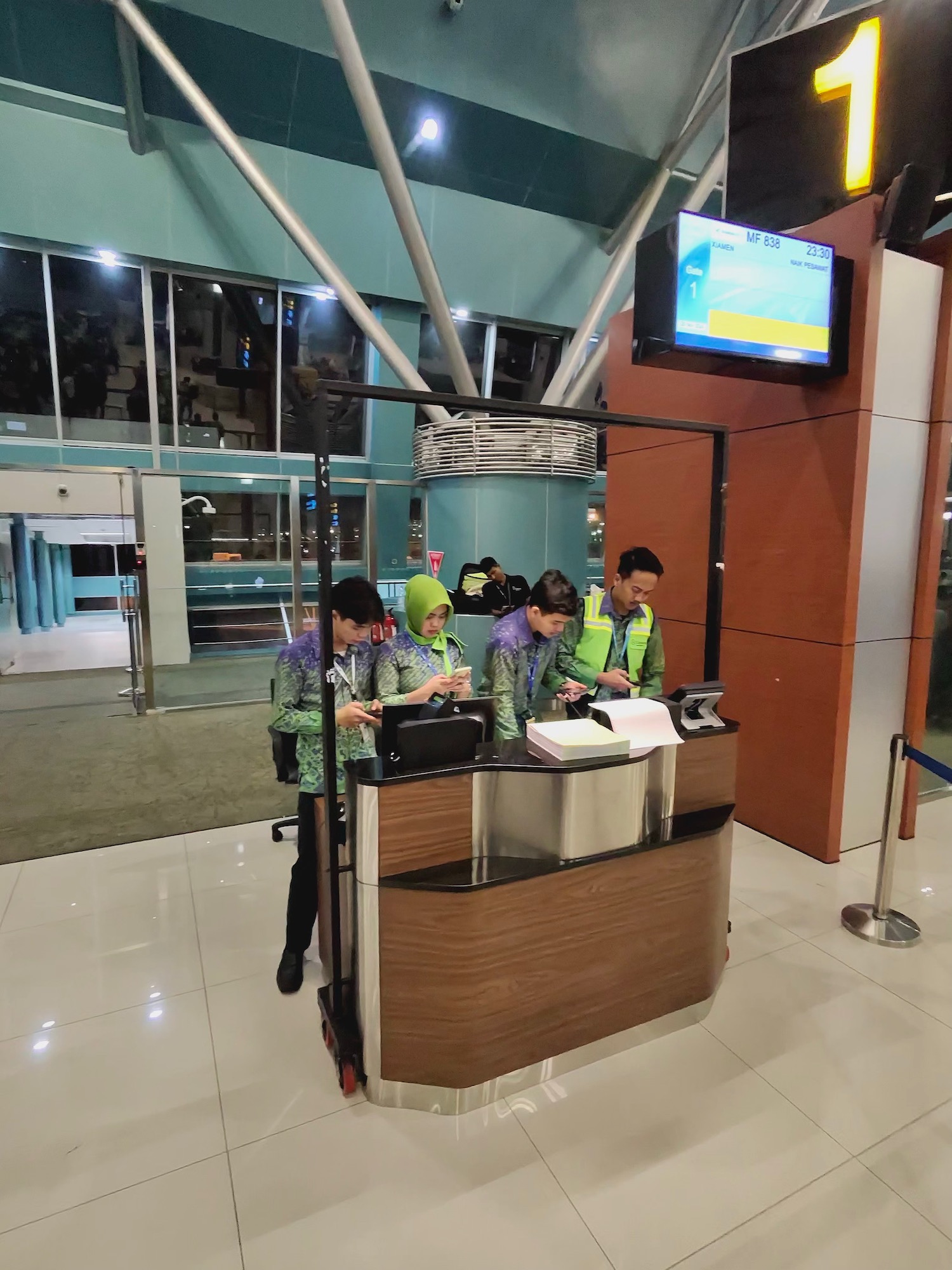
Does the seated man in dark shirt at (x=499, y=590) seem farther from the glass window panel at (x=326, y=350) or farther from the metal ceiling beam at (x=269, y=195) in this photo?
the glass window panel at (x=326, y=350)

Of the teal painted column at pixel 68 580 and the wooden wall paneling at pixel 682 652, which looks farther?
the teal painted column at pixel 68 580

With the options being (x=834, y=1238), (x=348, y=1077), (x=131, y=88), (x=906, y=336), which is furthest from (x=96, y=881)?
(x=131, y=88)

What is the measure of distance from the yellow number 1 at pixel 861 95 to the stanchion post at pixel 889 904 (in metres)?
3.07

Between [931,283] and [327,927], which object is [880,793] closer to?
[931,283]

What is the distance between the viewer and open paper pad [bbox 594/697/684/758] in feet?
6.97

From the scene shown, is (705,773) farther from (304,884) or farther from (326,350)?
(326,350)

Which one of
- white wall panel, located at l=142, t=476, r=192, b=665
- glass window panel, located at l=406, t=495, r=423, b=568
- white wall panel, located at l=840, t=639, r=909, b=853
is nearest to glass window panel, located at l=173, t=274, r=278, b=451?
glass window panel, located at l=406, t=495, r=423, b=568

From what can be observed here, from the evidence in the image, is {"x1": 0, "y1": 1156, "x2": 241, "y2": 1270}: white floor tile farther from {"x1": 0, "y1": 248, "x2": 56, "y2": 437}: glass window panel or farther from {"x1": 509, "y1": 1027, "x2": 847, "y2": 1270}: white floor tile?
{"x1": 0, "y1": 248, "x2": 56, "y2": 437}: glass window panel

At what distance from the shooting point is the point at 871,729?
3.63 metres

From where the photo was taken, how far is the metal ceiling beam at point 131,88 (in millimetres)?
6555

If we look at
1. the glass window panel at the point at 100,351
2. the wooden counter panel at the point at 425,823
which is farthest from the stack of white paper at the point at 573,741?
the glass window panel at the point at 100,351

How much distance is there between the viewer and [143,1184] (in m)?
1.73

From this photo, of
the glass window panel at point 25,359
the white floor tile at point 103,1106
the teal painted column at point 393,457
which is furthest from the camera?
the teal painted column at point 393,457

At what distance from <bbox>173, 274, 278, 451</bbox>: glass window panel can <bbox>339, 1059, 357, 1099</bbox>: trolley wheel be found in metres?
8.90
